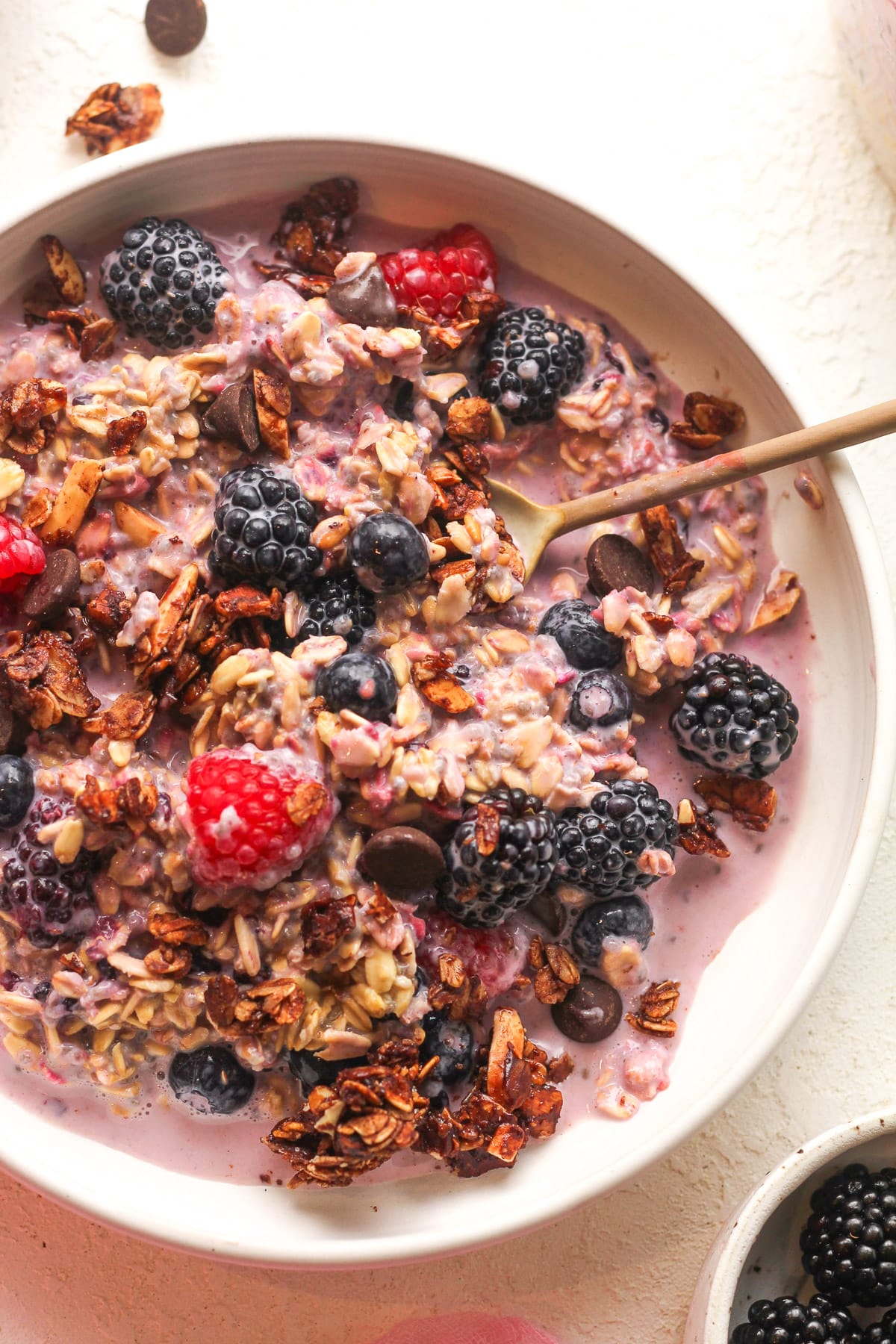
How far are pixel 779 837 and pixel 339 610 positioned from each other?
62 cm

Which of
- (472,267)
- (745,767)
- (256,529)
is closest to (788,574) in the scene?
(745,767)

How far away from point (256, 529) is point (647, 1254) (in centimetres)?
106

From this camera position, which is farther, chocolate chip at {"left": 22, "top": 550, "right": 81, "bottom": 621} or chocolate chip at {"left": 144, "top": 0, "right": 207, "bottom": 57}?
chocolate chip at {"left": 144, "top": 0, "right": 207, "bottom": 57}

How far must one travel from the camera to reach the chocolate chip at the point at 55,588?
4.08 feet

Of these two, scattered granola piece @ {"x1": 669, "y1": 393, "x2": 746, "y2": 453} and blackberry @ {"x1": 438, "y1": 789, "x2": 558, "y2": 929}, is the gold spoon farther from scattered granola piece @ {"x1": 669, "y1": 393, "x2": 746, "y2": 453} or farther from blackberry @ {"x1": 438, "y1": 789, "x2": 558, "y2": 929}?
blackberry @ {"x1": 438, "y1": 789, "x2": 558, "y2": 929}

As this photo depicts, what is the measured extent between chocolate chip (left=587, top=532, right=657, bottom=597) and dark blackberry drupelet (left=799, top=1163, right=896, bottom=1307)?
768 mm

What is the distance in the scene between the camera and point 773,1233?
1.44 meters

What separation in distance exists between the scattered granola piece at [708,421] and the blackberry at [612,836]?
0.45 m

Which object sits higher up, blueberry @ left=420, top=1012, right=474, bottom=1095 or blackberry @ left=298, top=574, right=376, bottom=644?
blackberry @ left=298, top=574, right=376, bottom=644

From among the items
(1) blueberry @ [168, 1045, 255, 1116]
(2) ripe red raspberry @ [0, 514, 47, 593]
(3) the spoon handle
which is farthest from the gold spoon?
(1) blueberry @ [168, 1045, 255, 1116]

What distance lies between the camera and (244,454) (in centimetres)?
132

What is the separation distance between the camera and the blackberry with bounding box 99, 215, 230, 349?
1322 millimetres

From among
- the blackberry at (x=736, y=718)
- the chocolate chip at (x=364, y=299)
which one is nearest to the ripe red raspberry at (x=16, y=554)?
Result: the chocolate chip at (x=364, y=299)

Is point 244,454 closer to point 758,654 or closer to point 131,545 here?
point 131,545
